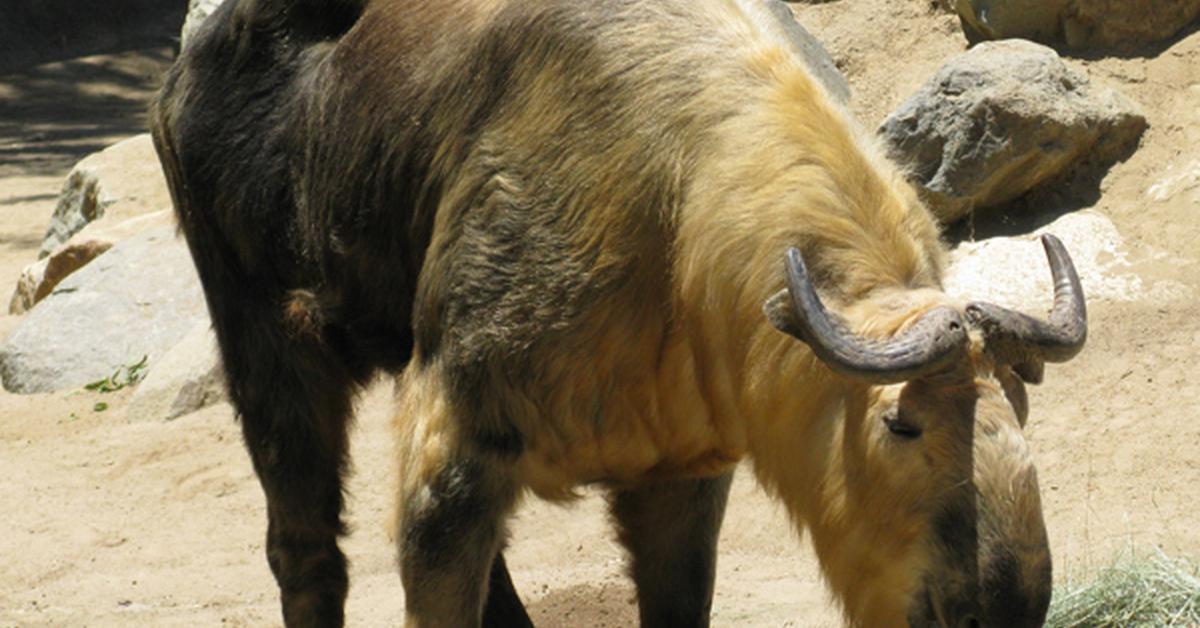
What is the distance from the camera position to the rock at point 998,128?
7.85 meters

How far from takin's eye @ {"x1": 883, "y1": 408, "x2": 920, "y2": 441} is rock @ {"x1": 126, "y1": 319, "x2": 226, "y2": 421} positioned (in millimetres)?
5243

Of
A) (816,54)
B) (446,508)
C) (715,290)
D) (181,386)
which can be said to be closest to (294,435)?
(446,508)

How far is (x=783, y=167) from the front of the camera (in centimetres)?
371

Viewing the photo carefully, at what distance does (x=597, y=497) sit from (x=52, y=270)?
4.67 metres

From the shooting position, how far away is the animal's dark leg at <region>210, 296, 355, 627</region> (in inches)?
189

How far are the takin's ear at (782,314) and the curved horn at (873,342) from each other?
1.7 inches

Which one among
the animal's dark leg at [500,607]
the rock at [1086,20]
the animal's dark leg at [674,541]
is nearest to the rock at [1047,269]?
the rock at [1086,20]

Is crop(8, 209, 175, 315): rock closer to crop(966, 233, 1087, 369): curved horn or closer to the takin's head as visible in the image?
the takin's head

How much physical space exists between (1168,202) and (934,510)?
16.4 ft

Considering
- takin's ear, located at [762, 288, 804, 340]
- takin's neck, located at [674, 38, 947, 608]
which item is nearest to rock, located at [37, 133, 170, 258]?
Answer: takin's neck, located at [674, 38, 947, 608]

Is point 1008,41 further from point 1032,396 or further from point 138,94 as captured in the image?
point 138,94

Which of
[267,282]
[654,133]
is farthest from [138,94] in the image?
[654,133]

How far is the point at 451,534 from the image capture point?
407cm

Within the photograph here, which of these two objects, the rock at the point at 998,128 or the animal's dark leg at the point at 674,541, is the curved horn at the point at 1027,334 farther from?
the rock at the point at 998,128
